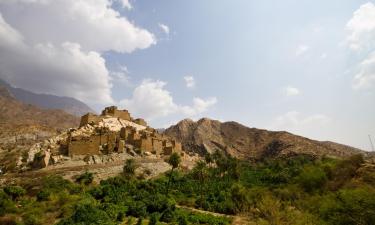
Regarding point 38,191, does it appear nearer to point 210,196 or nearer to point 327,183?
point 210,196

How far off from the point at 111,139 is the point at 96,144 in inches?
165

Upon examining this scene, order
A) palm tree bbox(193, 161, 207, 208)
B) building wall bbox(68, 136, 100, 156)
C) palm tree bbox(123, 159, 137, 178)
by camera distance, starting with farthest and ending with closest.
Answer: building wall bbox(68, 136, 100, 156) < palm tree bbox(193, 161, 207, 208) < palm tree bbox(123, 159, 137, 178)

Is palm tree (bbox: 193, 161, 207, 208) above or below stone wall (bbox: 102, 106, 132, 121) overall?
below

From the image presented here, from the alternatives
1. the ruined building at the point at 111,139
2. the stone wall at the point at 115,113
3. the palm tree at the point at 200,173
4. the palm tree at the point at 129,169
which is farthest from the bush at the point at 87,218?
the stone wall at the point at 115,113

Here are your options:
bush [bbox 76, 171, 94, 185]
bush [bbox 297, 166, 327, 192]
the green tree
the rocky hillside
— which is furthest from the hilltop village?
bush [bbox 297, 166, 327, 192]

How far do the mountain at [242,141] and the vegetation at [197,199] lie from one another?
197ft

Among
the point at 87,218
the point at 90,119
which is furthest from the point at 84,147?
the point at 87,218

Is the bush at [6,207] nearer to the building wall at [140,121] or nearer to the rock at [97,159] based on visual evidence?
the rock at [97,159]

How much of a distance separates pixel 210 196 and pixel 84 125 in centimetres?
4069

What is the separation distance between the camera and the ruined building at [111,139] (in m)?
59.7

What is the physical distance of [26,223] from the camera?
99.8 feet

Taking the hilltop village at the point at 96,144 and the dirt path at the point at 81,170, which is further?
the hilltop village at the point at 96,144

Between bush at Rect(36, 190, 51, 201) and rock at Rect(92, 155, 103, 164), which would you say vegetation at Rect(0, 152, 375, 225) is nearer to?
bush at Rect(36, 190, 51, 201)

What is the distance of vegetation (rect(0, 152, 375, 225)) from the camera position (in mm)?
23828
